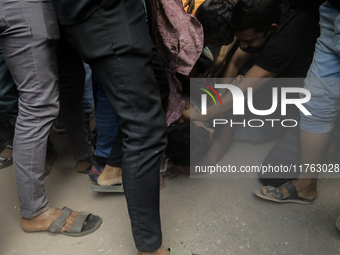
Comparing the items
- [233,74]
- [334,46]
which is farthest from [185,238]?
[233,74]

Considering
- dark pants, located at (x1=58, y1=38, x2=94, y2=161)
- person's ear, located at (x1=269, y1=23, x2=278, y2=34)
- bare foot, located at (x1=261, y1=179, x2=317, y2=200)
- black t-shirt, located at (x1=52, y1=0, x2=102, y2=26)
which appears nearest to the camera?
black t-shirt, located at (x1=52, y1=0, x2=102, y2=26)

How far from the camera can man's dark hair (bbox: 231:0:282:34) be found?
1747 millimetres

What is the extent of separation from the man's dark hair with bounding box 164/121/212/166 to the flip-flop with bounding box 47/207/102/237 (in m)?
0.56

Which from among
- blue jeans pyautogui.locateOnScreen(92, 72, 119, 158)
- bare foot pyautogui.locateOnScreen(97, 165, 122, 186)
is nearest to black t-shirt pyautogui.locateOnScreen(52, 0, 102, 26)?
blue jeans pyautogui.locateOnScreen(92, 72, 119, 158)

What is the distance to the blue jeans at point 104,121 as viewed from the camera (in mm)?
1524

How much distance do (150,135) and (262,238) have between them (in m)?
0.83

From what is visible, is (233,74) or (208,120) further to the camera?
(233,74)

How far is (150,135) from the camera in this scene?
1.05 meters

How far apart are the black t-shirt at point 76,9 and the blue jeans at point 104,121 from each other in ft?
1.81

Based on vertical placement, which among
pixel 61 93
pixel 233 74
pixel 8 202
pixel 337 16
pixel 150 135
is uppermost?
pixel 337 16

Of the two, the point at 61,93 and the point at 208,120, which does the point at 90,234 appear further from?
the point at 208,120

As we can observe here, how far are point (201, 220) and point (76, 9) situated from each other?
1.17m

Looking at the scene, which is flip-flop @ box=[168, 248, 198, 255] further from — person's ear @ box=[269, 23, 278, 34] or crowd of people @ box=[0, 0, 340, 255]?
person's ear @ box=[269, 23, 278, 34]

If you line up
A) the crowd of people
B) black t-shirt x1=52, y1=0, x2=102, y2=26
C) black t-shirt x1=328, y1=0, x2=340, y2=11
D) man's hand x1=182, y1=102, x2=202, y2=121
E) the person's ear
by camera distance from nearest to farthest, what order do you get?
black t-shirt x1=52, y1=0, x2=102, y2=26 < the crowd of people < black t-shirt x1=328, y1=0, x2=340, y2=11 < the person's ear < man's hand x1=182, y1=102, x2=202, y2=121
